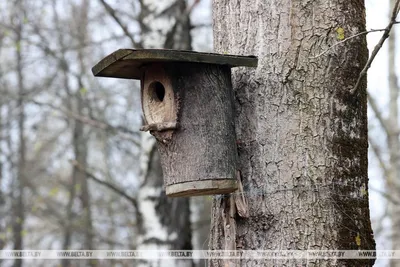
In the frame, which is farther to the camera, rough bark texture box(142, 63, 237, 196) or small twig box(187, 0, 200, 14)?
small twig box(187, 0, 200, 14)

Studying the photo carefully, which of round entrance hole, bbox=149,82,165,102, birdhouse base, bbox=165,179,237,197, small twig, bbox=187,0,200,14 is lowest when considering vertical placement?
birdhouse base, bbox=165,179,237,197

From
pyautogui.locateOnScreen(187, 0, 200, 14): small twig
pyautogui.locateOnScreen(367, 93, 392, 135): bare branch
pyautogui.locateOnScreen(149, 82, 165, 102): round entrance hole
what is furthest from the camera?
pyautogui.locateOnScreen(367, 93, 392, 135): bare branch

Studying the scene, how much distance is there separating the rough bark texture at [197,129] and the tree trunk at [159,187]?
3239 mm

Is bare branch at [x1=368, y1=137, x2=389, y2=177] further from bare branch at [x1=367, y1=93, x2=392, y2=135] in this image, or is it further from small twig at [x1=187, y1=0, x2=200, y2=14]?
small twig at [x1=187, y1=0, x2=200, y2=14]

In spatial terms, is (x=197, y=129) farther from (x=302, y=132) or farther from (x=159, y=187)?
(x=159, y=187)

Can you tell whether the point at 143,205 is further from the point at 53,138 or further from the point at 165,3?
the point at 53,138

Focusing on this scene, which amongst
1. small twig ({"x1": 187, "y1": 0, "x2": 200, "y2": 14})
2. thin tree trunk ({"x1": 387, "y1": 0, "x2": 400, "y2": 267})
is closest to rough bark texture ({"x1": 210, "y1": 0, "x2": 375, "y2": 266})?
small twig ({"x1": 187, "y1": 0, "x2": 200, "y2": 14})

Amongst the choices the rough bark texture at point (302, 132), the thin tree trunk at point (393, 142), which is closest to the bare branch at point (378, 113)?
the thin tree trunk at point (393, 142)

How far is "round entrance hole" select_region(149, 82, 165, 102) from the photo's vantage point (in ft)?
9.40

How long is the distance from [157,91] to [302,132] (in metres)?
0.70

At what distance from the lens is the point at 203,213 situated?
18.3 m

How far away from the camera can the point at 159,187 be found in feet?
19.9

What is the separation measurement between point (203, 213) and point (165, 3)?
41.1 feet

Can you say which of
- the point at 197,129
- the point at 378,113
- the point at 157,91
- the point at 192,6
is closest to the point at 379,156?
the point at 378,113
